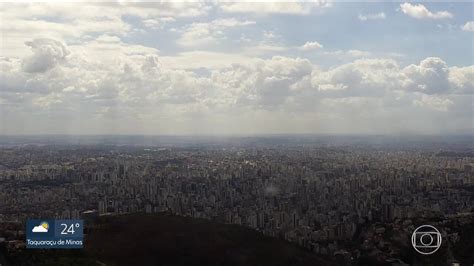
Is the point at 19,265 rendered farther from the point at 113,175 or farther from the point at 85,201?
the point at 113,175
